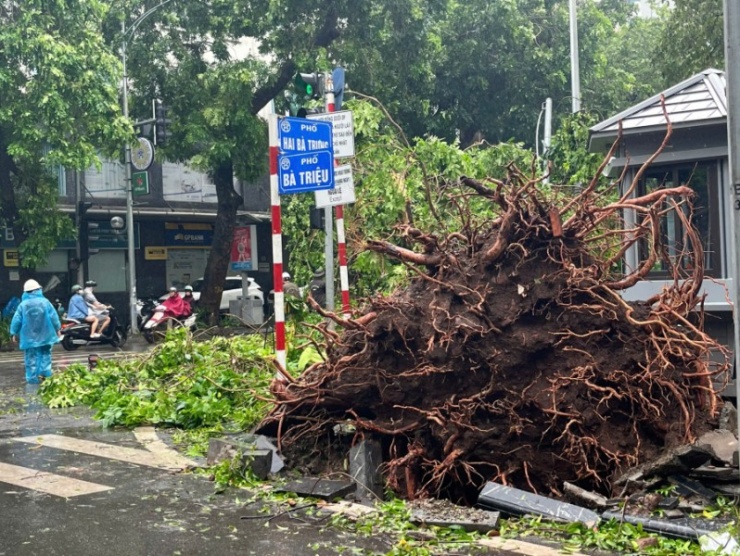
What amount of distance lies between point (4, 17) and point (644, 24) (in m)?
30.2

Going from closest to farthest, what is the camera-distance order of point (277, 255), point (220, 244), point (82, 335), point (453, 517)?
point (453, 517), point (277, 255), point (82, 335), point (220, 244)

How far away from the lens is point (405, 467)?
7070mm

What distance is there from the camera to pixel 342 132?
10844 mm

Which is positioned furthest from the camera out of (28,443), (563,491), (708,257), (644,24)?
(644,24)

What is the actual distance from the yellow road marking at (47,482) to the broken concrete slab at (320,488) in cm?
151

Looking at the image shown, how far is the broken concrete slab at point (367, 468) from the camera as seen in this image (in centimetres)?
694

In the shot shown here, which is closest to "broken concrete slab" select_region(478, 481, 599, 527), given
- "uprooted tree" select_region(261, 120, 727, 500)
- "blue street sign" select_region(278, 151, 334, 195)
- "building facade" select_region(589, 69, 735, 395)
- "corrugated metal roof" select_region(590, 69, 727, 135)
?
"uprooted tree" select_region(261, 120, 727, 500)

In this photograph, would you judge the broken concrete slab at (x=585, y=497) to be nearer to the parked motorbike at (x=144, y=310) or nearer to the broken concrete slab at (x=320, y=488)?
the broken concrete slab at (x=320, y=488)

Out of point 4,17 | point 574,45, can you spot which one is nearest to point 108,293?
point 4,17

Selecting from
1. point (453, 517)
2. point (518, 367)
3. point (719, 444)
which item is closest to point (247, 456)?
point (453, 517)

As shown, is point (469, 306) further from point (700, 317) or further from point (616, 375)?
point (700, 317)

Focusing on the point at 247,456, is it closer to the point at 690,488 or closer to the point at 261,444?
the point at 261,444

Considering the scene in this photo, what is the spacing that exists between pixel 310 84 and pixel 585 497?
293 inches

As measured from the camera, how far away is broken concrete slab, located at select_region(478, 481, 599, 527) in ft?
19.2
